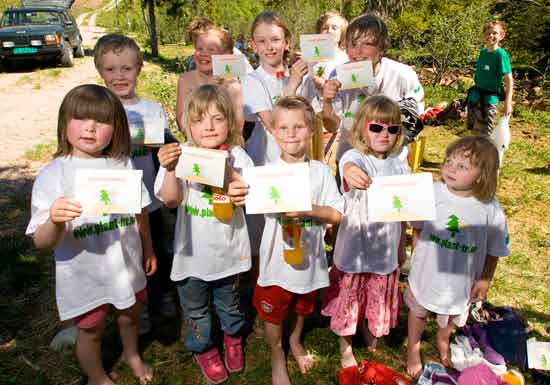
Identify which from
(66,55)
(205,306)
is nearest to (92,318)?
(205,306)

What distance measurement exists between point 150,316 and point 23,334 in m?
0.89

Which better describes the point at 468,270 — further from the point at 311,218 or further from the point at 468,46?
the point at 468,46

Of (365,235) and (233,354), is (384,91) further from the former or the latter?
(233,354)

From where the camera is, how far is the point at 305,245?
7.45 feet

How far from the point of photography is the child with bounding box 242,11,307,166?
2865 millimetres

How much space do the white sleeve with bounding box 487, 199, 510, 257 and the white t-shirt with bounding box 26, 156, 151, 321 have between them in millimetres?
1891

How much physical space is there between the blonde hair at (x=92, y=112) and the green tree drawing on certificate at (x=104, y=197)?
14.3 inches

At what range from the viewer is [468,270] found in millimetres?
2322

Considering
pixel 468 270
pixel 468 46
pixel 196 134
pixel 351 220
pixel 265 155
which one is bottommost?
pixel 468 270

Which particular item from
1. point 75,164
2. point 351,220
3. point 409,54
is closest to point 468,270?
point 351,220

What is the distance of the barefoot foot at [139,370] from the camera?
2.64 metres

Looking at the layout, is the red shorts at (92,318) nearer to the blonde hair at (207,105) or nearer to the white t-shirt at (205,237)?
the white t-shirt at (205,237)

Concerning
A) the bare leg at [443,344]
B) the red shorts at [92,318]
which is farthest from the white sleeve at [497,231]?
the red shorts at [92,318]

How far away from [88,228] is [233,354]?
1.30 m
